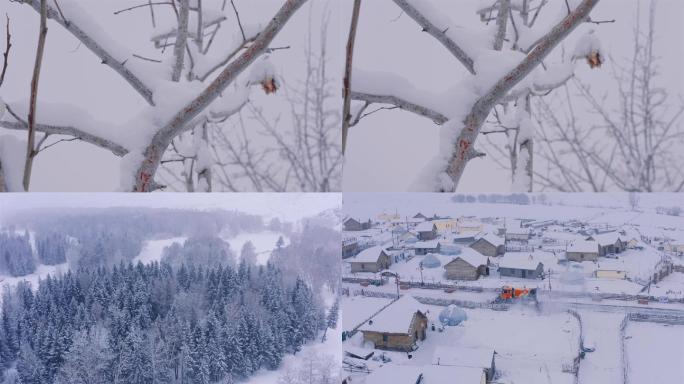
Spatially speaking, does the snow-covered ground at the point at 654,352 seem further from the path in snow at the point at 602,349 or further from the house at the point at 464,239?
the house at the point at 464,239

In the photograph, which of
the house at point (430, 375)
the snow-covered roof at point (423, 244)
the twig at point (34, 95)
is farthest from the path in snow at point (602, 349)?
the twig at point (34, 95)

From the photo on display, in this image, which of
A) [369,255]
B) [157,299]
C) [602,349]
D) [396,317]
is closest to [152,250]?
[157,299]

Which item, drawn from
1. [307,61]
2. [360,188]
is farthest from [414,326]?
[307,61]

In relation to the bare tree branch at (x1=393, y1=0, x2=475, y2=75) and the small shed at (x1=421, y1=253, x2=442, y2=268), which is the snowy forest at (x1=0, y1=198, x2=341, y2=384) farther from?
the bare tree branch at (x1=393, y1=0, x2=475, y2=75)

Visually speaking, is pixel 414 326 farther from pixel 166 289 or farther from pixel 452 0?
pixel 452 0

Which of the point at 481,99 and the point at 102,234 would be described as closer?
the point at 481,99

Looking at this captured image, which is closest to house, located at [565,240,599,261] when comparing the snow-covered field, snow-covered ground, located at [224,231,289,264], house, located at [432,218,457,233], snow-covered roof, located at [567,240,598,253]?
snow-covered roof, located at [567,240,598,253]

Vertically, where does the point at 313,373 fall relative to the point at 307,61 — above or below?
below
